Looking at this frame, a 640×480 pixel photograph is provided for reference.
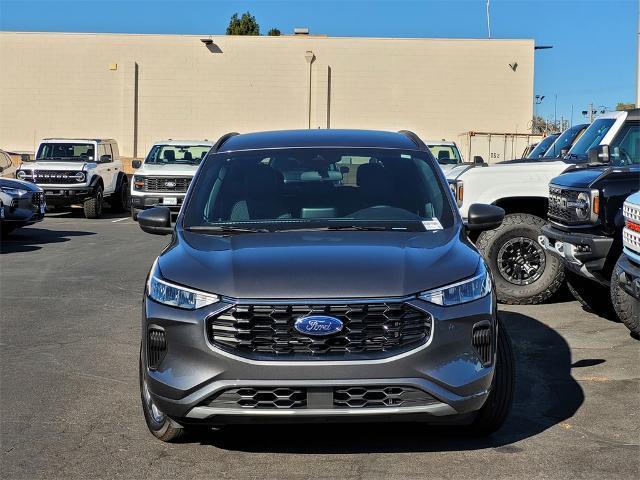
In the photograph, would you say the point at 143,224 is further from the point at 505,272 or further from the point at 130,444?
the point at 505,272

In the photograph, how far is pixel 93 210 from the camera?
23641 mm

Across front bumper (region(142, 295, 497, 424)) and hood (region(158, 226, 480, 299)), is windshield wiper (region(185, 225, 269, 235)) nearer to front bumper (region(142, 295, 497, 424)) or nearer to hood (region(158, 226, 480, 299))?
hood (region(158, 226, 480, 299))

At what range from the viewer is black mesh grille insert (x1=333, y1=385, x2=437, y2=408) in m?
4.40

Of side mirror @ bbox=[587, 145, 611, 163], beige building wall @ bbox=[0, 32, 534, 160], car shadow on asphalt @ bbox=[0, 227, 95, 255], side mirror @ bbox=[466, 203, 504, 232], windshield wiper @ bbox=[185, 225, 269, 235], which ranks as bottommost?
car shadow on asphalt @ bbox=[0, 227, 95, 255]

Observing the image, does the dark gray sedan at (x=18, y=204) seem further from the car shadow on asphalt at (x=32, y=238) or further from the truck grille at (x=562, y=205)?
the truck grille at (x=562, y=205)

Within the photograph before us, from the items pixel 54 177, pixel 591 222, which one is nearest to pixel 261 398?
pixel 591 222

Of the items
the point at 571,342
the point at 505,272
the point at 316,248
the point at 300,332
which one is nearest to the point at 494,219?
the point at 316,248

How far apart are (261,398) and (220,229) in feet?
4.40

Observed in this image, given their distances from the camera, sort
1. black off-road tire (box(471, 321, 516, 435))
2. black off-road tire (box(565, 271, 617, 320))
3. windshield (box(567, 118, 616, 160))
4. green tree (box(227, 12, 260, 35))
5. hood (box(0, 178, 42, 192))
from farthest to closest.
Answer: green tree (box(227, 12, 260, 35))
hood (box(0, 178, 42, 192))
windshield (box(567, 118, 616, 160))
black off-road tire (box(565, 271, 617, 320))
black off-road tire (box(471, 321, 516, 435))

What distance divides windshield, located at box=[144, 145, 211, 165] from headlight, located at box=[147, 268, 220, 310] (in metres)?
17.5

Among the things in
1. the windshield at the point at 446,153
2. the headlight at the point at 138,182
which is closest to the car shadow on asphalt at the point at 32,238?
the headlight at the point at 138,182

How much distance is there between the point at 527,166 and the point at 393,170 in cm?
503

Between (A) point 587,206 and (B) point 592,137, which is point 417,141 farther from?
(B) point 592,137

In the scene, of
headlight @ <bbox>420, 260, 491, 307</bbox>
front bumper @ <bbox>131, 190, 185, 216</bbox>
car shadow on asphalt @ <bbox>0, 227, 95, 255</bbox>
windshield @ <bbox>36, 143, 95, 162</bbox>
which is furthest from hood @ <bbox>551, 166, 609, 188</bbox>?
windshield @ <bbox>36, 143, 95, 162</bbox>
